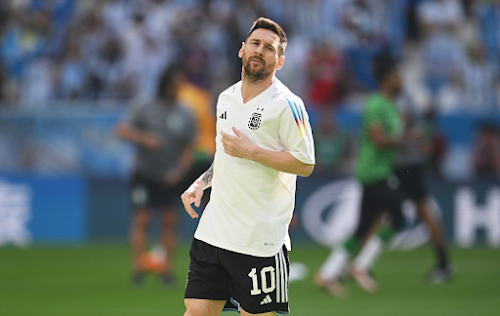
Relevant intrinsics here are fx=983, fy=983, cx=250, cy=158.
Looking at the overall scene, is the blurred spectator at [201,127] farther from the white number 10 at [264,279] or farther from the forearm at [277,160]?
the forearm at [277,160]

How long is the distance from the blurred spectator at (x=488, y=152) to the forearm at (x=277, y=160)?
1200 cm

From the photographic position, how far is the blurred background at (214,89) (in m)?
17.1

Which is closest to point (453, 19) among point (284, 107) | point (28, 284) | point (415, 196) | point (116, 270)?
point (415, 196)

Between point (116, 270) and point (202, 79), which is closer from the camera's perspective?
point (116, 270)

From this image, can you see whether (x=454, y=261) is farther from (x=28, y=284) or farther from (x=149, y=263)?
(x=28, y=284)

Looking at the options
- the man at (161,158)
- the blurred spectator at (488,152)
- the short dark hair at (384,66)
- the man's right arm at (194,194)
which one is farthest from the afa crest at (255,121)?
the blurred spectator at (488,152)

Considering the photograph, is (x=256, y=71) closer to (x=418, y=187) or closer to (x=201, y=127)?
(x=418, y=187)

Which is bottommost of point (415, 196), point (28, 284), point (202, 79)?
point (28, 284)

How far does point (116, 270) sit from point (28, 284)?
170cm

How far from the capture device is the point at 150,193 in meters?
12.7

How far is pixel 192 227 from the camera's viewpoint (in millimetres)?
17266

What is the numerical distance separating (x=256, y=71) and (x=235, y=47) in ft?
45.8

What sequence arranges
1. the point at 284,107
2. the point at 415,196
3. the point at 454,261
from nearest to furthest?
the point at 284,107, the point at 415,196, the point at 454,261

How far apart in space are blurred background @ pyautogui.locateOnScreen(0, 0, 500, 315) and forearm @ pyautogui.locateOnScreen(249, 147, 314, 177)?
29.3 ft
